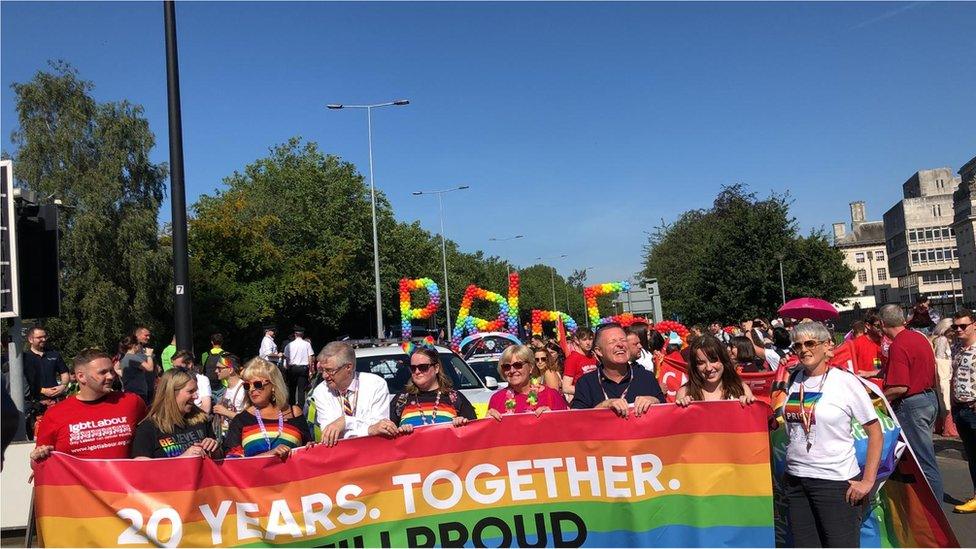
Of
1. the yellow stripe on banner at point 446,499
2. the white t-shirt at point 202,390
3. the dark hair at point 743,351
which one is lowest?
the yellow stripe on banner at point 446,499

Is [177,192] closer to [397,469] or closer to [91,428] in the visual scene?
[91,428]

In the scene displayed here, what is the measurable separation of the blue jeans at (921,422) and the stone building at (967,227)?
10532cm

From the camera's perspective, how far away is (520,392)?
580cm

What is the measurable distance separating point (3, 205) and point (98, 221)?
3226cm

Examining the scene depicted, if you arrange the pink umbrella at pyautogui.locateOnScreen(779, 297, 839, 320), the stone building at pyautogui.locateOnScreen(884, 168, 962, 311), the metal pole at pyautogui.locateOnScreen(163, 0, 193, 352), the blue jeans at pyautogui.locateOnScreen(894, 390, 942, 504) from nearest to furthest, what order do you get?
1. the blue jeans at pyautogui.locateOnScreen(894, 390, 942, 504)
2. the metal pole at pyautogui.locateOnScreen(163, 0, 193, 352)
3. the pink umbrella at pyautogui.locateOnScreen(779, 297, 839, 320)
4. the stone building at pyautogui.locateOnScreen(884, 168, 962, 311)

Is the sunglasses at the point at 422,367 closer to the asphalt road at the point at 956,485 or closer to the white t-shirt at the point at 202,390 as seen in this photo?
the asphalt road at the point at 956,485

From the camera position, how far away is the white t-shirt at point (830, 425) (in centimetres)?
464

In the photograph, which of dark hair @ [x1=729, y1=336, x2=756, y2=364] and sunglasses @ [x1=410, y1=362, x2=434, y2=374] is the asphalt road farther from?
sunglasses @ [x1=410, y1=362, x2=434, y2=374]

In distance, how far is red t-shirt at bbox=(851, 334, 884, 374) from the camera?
10.6 metres

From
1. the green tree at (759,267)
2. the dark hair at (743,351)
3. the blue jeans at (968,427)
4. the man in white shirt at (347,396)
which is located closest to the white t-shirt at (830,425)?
the man in white shirt at (347,396)

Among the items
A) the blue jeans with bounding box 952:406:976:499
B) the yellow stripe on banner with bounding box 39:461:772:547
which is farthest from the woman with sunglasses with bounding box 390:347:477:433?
the blue jeans with bounding box 952:406:976:499

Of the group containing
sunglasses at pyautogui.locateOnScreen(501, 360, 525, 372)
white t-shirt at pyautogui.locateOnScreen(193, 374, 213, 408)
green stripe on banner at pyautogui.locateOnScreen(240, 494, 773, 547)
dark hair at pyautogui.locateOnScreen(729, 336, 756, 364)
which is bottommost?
green stripe on banner at pyautogui.locateOnScreen(240, 494, 773, 547)

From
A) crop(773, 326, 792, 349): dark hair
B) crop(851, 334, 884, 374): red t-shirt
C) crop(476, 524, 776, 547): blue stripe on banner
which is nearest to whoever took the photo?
crop(476, 524, 776, 547): blue stripe on banner

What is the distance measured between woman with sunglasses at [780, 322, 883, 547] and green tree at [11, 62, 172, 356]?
119 feet
